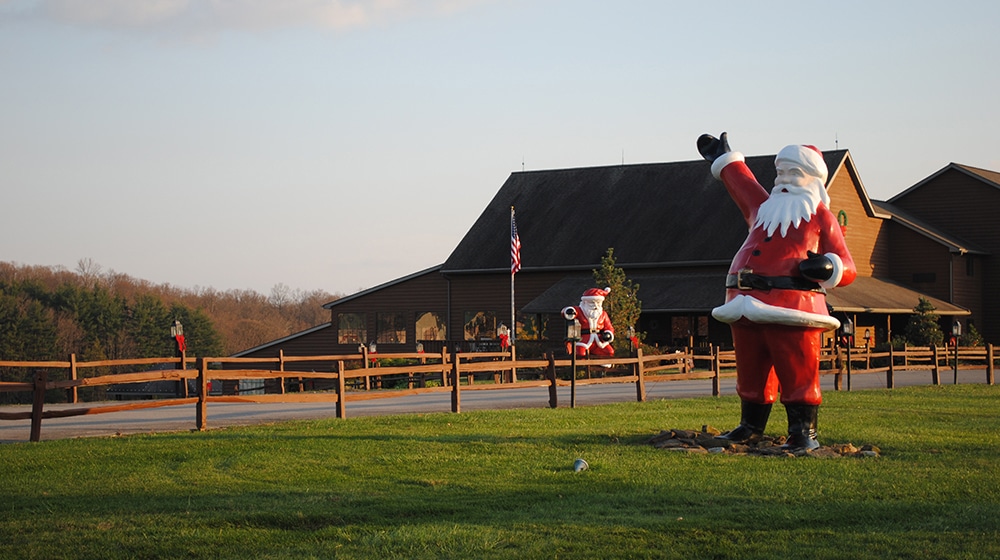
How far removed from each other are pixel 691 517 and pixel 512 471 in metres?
2.84

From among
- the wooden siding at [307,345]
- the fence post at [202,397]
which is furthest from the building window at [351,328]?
the fence post at [202,397]

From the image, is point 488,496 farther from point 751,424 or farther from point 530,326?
point 530,326

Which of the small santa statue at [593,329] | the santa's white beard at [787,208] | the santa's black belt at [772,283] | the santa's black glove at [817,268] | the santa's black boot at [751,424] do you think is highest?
the santa's white beard at [787,208]

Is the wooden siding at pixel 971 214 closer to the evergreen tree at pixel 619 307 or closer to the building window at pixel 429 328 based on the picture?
the evergreen tree at pixel 619 307

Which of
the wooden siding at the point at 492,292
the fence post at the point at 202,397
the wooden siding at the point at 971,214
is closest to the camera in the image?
the fence post at the point at 202,397

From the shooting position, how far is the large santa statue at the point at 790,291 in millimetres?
12758

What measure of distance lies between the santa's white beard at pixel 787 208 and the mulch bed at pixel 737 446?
244 centimetres

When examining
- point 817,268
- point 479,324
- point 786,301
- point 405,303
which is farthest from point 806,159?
point 405,303

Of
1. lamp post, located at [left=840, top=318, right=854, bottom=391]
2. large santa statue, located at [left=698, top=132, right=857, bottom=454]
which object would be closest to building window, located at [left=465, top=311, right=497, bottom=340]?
lamp post, located at [left=840, top=318, right=854, bottom=391]

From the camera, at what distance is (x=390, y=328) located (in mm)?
49031

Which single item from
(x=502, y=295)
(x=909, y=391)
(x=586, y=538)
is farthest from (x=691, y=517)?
(x=502, y=295)

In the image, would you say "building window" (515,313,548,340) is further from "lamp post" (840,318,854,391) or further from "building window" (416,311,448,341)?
"lamp post" (840,318,854,391)

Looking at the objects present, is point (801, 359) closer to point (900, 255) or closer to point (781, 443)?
point (781, 443)

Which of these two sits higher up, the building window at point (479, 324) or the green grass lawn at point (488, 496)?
the building window at point (479, 324)
